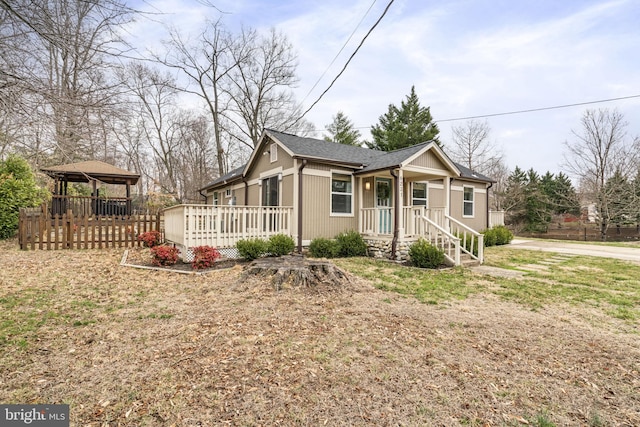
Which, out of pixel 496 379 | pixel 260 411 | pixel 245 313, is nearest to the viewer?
pixel 260 411

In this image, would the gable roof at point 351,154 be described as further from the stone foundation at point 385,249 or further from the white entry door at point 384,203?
the stone foundation at point 385,249

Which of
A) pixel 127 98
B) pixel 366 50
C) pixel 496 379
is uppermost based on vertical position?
pixel 366 50

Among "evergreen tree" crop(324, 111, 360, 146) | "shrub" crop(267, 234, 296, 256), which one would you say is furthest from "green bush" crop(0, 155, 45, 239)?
"evergreen tree" crop(324, 111, 360, 146)

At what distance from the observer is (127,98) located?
3.79 meters

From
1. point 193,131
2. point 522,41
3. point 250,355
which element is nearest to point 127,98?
point 250,355

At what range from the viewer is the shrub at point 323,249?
30.4ft

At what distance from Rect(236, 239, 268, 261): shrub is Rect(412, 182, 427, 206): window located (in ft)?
22.8

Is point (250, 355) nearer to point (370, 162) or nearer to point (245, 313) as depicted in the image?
point (245, 313)

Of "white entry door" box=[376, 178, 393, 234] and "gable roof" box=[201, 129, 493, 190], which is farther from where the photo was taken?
"white entry door" box=[376, 178, 393, 234]

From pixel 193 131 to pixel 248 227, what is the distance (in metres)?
20.7

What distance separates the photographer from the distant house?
29.6 ft

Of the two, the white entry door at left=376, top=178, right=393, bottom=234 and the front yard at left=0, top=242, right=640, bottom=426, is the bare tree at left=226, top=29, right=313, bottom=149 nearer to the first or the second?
the white entry door at left=376, top=178, right=393, bottom=234

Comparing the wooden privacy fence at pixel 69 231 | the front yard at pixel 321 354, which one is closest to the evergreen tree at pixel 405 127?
the wooden privacy fence at pixel 69 231

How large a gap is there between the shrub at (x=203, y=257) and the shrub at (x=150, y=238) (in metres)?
3.67
